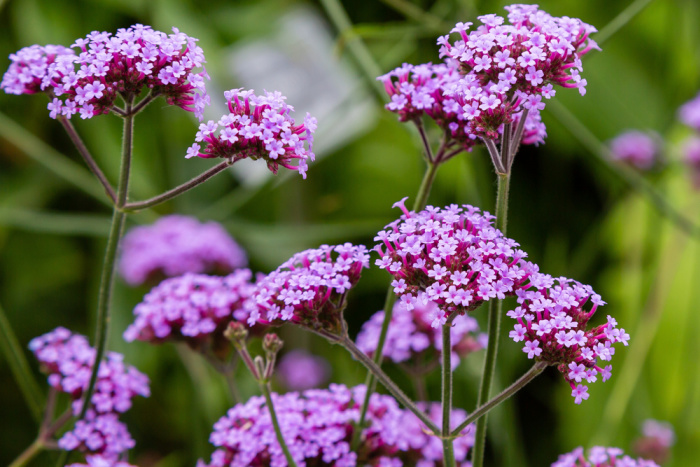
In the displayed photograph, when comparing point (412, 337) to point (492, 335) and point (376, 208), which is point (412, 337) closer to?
point (492, 335)

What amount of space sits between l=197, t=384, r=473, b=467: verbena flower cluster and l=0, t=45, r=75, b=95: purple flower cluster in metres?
0.29

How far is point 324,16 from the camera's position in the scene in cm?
168

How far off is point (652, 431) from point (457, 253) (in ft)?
2.03

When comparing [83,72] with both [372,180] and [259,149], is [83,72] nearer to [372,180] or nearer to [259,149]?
[259,149]

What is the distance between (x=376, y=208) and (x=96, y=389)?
1.06 meters

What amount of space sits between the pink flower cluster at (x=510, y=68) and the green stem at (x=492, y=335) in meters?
0.04

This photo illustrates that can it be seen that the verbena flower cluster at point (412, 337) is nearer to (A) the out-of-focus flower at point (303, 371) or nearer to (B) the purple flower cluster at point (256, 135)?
(B) the purple flower cluster at point (256, 135)

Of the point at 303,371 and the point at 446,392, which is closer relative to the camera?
the point at 446,392

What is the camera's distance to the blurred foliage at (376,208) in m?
1.21

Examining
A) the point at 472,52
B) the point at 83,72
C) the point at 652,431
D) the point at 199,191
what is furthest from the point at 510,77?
the point at 199,191

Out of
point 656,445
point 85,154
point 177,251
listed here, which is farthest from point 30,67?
point 656,445

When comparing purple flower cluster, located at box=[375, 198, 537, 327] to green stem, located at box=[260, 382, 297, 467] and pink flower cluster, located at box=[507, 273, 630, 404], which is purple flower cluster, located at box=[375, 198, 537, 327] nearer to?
pink flower cluster, located at box=[507, 273, 630, 404]

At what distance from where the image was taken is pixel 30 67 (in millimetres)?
505

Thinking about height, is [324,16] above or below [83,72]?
above
